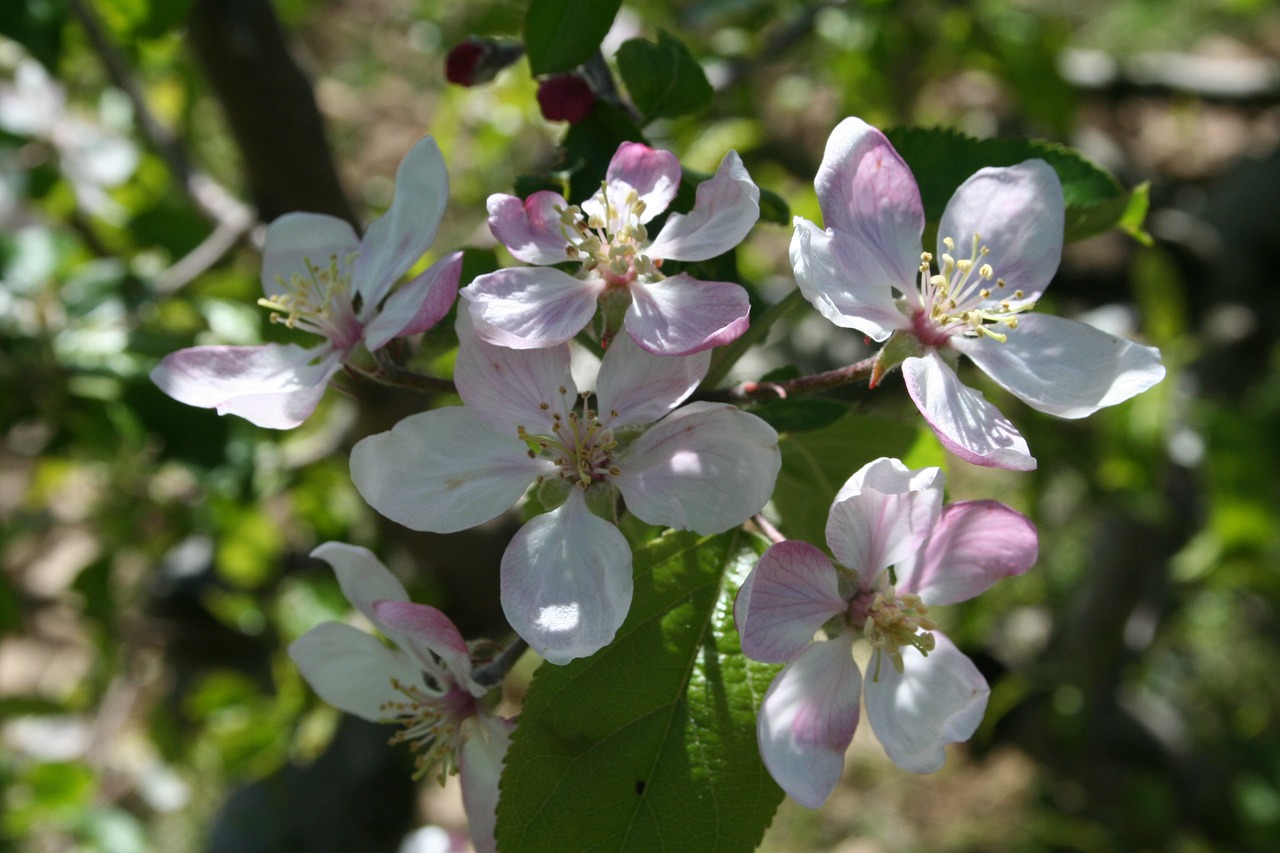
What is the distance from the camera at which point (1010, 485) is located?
2725mm

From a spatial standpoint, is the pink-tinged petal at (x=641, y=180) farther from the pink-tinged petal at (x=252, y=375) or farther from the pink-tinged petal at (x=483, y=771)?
the pink-tinged petal at (x=483, y=771)

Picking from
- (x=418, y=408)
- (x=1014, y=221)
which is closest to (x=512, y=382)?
(x=1014, y=221)

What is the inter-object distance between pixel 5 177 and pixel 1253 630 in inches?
126

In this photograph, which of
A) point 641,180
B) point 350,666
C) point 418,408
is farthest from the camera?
point 418,408

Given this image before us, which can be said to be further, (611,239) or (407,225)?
(407,225)

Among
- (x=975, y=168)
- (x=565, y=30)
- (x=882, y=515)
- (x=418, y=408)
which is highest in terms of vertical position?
(x=565, y=30)

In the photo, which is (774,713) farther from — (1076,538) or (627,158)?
(1076,538)

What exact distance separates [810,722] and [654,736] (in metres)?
0.11

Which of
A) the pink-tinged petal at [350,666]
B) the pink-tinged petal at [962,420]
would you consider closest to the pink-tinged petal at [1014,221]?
the pink-tinged petal at [962,420]

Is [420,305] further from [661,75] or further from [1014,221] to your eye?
[1014,221]

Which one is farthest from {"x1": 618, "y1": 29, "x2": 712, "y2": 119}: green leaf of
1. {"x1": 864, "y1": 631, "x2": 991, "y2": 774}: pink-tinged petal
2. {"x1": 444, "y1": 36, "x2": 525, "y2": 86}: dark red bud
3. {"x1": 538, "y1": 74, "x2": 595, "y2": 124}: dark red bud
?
{"x1": 864, "y1": 631, "x2": 991, "y2": 774}: pink-tinged petal

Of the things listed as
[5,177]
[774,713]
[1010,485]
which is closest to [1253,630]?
[1010,485]

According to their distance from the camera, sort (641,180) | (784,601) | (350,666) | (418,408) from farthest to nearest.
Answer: (418,408), (350,666), (641,180), (784,601)

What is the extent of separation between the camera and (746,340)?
838 millimetres
